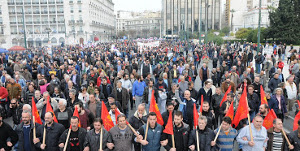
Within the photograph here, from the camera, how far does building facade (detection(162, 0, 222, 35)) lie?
104125 millimetres

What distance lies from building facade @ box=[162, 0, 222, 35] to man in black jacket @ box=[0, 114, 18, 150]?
100m

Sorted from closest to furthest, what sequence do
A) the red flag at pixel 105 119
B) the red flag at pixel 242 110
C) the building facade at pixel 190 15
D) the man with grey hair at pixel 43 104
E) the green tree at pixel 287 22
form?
the red flag at pixel 105 119
the red flag at pixel 242 110
the man with grey hair at pixel 43 104
the green tree at pixel 287 22
the building facade at pixel 190 15

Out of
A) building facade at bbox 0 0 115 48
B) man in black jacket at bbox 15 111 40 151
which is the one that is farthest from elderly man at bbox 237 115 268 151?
building facade at bbox 0 0 115 48

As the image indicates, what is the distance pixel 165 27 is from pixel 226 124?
105661mm

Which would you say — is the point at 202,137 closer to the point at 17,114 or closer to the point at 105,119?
the point at 105,119

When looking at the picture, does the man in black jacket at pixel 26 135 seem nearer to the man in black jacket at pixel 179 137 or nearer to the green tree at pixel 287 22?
the man in black jacket at pixel 179 137

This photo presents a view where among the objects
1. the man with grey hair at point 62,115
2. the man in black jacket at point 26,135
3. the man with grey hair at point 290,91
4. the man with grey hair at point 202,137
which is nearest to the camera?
the man with grey hair at point 202,137

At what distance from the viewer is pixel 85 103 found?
6.95 m

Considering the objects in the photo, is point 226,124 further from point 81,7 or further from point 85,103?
point 81,7

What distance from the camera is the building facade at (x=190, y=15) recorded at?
10412 cm

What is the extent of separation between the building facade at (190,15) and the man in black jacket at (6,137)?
10004 cm

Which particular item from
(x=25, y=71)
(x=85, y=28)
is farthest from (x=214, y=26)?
(x=25, y=71)

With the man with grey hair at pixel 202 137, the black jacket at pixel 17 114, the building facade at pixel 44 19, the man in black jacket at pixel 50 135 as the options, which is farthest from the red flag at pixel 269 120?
the building facade at pixel 44 19

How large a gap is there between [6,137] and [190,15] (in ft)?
348
